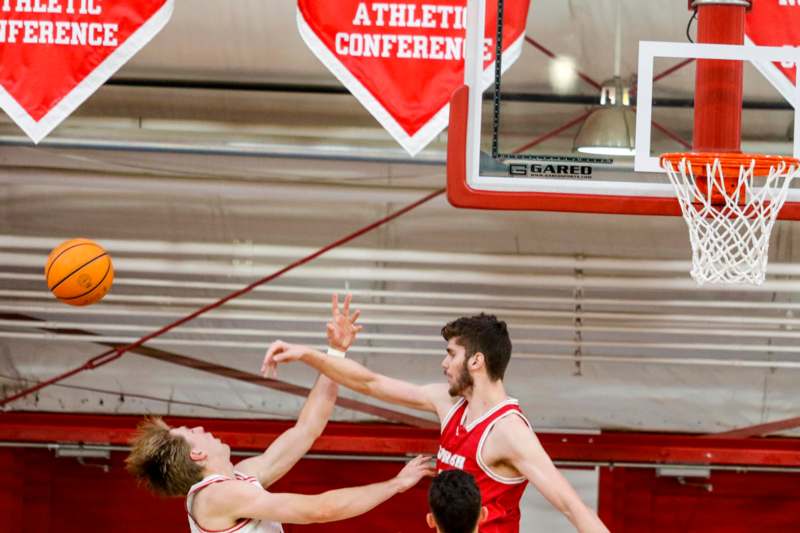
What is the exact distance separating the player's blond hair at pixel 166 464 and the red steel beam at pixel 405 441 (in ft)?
11.0

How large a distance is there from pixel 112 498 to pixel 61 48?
3.48m

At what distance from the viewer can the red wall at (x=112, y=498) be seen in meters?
8.95

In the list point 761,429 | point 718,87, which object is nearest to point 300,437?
point 718,87

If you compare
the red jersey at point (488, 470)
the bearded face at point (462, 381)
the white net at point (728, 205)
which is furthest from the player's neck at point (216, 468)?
the white net at point (728, 205)

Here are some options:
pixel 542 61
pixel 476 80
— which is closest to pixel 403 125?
pixel 476 80

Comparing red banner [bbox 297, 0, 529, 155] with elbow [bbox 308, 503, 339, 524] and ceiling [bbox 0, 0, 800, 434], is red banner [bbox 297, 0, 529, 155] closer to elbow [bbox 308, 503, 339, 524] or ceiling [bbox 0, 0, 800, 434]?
ceiling [bbox 0, 0, 800, 434]

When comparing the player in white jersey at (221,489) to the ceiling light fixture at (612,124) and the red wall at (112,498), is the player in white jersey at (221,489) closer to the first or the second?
the ceiling light fixture at (612,124)

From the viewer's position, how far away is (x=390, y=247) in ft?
29.3

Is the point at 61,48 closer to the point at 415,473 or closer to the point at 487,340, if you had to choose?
the point at 487,340

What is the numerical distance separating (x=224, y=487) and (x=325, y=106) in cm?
405

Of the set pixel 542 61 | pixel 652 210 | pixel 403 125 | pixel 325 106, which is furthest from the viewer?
pixel 325 106

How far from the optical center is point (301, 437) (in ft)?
19.7

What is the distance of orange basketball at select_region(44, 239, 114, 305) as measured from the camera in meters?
7.15

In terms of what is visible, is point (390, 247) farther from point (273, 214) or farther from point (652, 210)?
point (652, 210)
